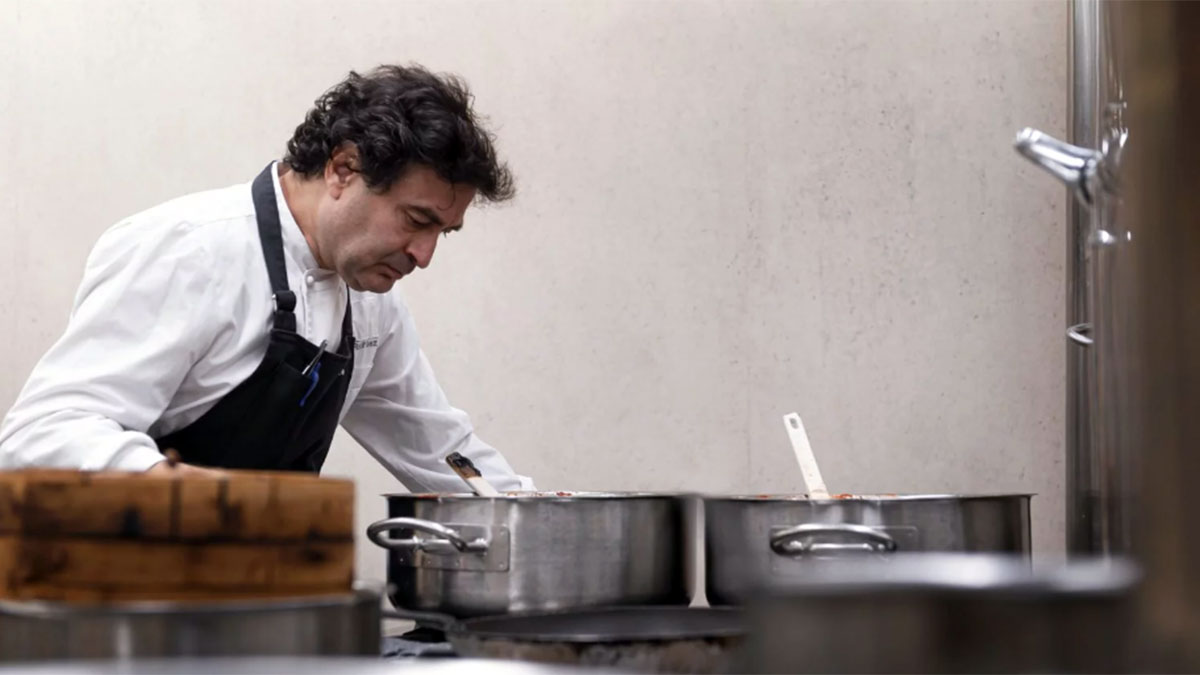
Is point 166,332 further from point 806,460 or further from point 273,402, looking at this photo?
point 806,460

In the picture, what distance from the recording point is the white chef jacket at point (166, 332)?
167cm

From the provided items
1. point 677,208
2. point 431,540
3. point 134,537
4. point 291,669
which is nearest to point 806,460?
point 431,540

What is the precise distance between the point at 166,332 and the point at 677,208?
70.4 inches

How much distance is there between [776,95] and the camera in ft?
11.2

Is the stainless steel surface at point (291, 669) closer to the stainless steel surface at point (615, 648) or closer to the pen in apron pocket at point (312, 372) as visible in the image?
the stainless steel surface at point (615, 648)

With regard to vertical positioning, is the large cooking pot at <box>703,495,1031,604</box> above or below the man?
below

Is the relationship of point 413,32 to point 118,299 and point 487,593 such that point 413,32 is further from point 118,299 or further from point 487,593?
point 487,593

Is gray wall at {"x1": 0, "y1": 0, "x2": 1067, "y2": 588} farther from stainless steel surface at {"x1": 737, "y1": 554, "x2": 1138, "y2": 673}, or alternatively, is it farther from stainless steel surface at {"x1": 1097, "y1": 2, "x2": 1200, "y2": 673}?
stainless steel surface at {"x1": 737, "y1": 554, "x2": 1138, "y2": 673}

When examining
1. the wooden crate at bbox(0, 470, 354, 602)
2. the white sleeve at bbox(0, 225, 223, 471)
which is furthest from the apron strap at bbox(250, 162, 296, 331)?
the wooden crate at bbox(0, 470, 354, 602)

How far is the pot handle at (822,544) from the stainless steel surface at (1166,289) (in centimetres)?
70

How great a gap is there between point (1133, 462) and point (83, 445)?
1.37 meters

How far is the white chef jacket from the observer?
167 cm

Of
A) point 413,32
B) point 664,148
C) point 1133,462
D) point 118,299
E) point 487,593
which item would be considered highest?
point 413,32

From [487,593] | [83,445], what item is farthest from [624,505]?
[83,445]
